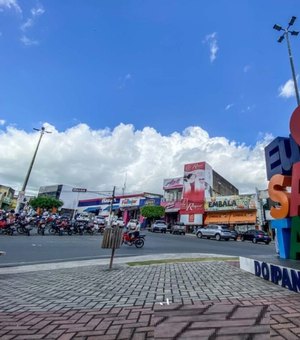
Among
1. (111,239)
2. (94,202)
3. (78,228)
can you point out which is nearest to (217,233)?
(78,228)

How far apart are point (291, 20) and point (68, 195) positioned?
76.8m

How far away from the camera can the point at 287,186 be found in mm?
8039

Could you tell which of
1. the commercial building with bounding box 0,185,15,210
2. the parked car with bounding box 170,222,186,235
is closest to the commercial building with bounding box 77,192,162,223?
the parked car with bounding box 170,222,186,235

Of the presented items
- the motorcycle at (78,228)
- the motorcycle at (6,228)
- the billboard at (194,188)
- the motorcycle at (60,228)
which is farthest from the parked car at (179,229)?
the motorcycle at (6,228)

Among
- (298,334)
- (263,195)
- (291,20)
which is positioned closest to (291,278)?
(298,334)

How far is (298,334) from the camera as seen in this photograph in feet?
10.6

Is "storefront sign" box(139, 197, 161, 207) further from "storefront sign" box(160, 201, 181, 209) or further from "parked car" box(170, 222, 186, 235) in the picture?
"parked car" box(170, 222, 186, 235)

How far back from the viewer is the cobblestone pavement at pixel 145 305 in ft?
5.65

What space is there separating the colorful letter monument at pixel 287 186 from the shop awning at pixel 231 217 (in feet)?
108

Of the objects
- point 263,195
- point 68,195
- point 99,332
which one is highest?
point 68,195

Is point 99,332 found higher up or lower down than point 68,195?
lower down

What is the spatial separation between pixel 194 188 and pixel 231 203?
7.55 meters

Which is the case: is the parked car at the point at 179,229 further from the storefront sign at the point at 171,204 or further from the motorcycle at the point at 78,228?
the motorcycle at the point at 78,228

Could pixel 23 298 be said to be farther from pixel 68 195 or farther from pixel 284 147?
pixel 68 195
